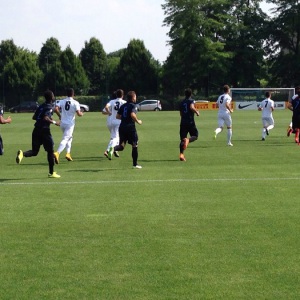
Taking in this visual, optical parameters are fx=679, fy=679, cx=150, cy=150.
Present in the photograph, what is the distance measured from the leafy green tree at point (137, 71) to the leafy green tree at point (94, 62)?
1326 cm

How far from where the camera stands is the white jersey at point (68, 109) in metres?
17.6

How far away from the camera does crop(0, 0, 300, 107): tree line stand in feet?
302

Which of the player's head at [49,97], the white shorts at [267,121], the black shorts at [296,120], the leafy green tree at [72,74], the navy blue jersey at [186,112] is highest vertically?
the leafy green tree at [72,74]

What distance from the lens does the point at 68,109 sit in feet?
58.3

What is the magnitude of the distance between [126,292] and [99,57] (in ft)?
369

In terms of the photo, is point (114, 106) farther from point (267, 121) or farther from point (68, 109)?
point (267, 121)

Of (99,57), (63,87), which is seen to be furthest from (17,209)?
(99,57)

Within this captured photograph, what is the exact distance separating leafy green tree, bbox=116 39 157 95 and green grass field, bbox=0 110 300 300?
82.2m

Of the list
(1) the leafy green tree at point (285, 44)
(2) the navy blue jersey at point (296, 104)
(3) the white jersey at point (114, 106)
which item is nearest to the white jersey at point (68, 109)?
(3) the white jersey at point (114, 106)

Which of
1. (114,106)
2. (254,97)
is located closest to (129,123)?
(114,106)

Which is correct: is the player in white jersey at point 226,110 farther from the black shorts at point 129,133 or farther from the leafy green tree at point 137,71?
the leafy green tree at point 137,71

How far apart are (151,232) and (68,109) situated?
9892mm

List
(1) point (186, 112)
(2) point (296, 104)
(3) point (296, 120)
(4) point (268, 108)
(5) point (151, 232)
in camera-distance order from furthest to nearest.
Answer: (4) point (268, 108) < (3) point (296, 120) < (2) point (296, 104) < (1) point (186, 112) < (5) point (151, 232)

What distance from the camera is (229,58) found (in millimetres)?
92312
